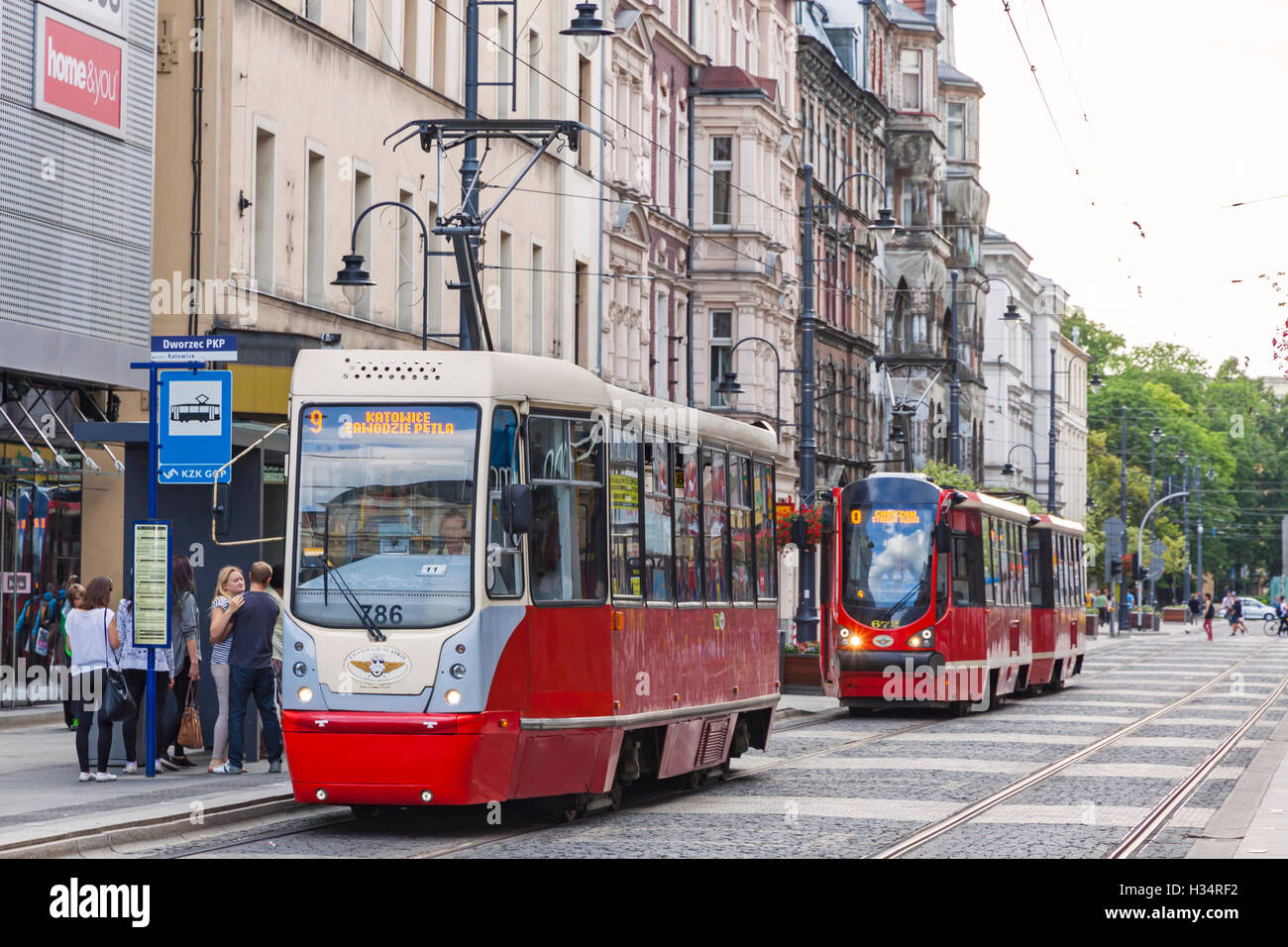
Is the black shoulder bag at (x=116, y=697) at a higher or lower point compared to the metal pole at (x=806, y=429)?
lower

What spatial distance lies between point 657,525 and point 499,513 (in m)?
2.65

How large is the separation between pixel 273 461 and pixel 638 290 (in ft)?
73.9

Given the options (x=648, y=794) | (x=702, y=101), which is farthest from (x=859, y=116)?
(x=648, y=794)

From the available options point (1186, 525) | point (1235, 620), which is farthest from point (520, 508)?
point (1186, 525)

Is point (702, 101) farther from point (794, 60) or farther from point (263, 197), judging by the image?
point (263, 197)

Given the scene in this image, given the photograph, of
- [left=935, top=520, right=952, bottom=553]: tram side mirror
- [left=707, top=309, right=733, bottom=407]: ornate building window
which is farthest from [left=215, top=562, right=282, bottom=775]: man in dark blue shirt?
[left=707, top=309, right=733, bottom=407]: ornate building window

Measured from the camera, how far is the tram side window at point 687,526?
18734 millimetres

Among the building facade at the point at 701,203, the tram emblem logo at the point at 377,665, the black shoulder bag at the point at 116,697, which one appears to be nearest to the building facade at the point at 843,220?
the building facade at the point at 701,203

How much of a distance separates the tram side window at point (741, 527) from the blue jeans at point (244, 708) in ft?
13.8

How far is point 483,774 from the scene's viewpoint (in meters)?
15.4

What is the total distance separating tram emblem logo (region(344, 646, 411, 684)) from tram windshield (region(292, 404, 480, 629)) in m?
0.19

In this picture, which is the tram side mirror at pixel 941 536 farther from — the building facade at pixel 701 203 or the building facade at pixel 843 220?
the building facade at pixel 843 220

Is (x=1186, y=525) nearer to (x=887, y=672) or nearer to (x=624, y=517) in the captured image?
(x=887, y=672)
